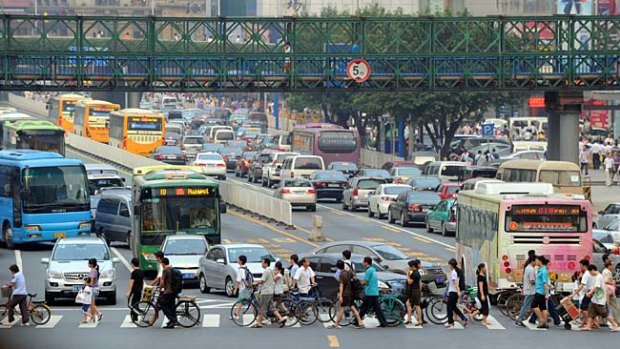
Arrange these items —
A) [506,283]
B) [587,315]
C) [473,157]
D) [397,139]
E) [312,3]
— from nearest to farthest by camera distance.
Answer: [587,315] → [506,283] → [473,157] → [397,139] → [312,3]

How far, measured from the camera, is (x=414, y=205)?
58188 mm

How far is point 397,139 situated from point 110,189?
52.3 metres

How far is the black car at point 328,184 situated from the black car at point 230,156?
828 inches

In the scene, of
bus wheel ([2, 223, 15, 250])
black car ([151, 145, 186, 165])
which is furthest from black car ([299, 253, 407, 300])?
black car ([151, 145, 186, 165])

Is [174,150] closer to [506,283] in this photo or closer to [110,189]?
[110,189]

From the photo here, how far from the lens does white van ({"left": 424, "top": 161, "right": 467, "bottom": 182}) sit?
68825 mm

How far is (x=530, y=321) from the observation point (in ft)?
104

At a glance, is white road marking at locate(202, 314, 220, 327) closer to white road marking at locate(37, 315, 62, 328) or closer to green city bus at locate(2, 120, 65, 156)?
white road marking at locate(37, 315, 62, 328)

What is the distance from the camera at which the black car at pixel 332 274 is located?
A: 33.5 m

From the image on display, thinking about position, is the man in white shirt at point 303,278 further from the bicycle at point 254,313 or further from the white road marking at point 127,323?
the white road marking at point 127,323

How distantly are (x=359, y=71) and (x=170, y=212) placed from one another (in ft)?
95.5

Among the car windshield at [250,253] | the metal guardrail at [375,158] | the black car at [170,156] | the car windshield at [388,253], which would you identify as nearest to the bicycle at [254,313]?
the car windshield at [250,253]

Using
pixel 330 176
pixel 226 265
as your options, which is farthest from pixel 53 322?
pixel 330 176

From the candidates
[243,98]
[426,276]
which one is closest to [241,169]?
[426,276]
